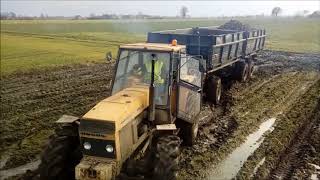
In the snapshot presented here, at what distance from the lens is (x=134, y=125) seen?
250 inches

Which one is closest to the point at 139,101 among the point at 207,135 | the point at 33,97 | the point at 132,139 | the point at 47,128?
the point at 132,139

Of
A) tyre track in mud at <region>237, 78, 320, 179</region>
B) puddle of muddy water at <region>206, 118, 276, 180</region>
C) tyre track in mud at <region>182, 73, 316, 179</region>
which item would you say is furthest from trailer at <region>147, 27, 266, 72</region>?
puddle of muddy water at <region>206, 118, 276, 180</region>

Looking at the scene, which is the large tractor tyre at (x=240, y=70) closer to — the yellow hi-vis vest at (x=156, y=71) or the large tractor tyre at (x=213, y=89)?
the large tractor tyre at (x=213, y=89)

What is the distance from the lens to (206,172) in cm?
761

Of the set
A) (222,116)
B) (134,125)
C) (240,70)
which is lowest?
(222,116)

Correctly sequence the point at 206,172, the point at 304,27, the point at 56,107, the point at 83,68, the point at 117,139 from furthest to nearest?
the point at 304,27, the point at 83,68, the point at 56,107, the point at 206,172, the point at 117,139

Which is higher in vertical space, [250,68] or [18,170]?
[250,68]

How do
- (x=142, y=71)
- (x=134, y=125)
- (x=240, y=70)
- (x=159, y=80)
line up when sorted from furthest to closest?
(x=240, y=70), (x=142, y=71), (x=159, y=80), (x=134, y=125)

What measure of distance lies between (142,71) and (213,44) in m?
5.19


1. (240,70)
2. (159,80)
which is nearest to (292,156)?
(159,80)

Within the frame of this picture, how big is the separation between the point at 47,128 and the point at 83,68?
1094 cm

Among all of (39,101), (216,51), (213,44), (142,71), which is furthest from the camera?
(39,101)

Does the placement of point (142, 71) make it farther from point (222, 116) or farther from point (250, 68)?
point (250, 68)

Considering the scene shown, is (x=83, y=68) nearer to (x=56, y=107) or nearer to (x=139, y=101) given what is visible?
(x=56, y=107)
